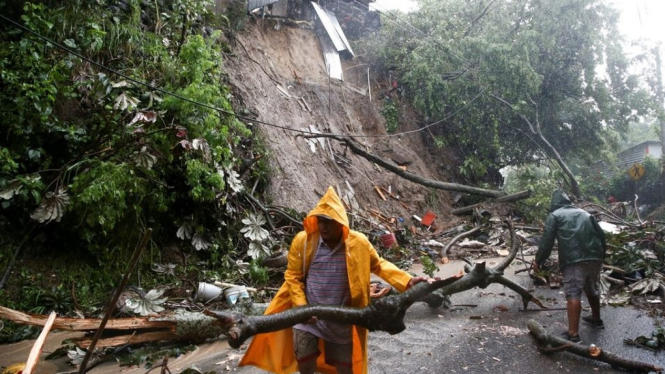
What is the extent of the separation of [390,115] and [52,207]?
39.8ft

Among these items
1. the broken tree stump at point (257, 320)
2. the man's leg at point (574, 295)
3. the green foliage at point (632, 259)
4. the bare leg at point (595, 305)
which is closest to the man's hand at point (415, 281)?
the broken tree stump at point (257, 320)

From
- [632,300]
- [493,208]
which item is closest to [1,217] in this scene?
[632,300]

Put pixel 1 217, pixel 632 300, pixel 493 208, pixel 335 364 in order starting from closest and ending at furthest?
pixel 335 364 < pixel 1 217 < pixel 632 300 < pixel 493 208

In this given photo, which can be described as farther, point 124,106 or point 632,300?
point 632,300

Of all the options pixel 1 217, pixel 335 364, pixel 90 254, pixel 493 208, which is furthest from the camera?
pixel 493 208

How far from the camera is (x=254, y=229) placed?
23.4 ft

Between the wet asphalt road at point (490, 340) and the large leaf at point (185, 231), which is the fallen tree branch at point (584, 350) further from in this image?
the large leaf at point (185, 231)

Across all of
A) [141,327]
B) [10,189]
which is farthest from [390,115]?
[141,327]

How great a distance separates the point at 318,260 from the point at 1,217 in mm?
4571

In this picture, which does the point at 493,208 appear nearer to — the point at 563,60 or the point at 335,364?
the point at 563,60

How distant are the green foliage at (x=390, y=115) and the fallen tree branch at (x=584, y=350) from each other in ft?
36.5

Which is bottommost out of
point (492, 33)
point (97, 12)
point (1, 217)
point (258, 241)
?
point (258, 241)

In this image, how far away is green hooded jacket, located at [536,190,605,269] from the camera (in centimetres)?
482

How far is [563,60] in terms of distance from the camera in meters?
15.0
